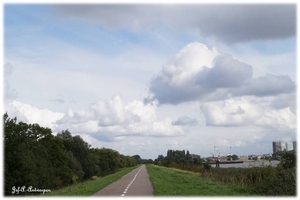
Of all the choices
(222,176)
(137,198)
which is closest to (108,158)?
(222,176)

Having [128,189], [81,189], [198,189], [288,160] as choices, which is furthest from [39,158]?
[288,160]

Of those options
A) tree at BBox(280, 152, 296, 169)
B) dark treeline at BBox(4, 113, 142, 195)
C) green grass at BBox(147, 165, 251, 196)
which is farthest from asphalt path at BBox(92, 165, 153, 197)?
tree at BBox(280, 152, 296, 169)

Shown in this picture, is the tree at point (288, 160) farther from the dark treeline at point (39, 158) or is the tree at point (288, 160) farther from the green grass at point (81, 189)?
the dark treeline at point (39, 158)

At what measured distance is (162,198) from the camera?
1780cm

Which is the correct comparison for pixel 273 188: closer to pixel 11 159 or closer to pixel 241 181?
pixel 241 181

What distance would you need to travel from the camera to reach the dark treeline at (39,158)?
111 feet

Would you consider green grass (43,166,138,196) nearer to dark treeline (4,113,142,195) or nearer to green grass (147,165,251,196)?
green grass (147,165,251,196)

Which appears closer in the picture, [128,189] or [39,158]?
[128,189]

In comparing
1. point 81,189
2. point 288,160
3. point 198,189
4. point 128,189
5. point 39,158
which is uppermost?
point 288,160

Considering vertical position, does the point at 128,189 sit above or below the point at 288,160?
below

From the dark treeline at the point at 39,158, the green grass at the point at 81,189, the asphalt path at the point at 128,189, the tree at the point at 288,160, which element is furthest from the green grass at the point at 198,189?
the dark treeline at the point at 39,158

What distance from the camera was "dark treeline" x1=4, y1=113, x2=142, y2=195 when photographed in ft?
111

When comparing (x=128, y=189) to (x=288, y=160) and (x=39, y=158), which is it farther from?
(x=39, y=158)

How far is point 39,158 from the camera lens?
1731 inches
